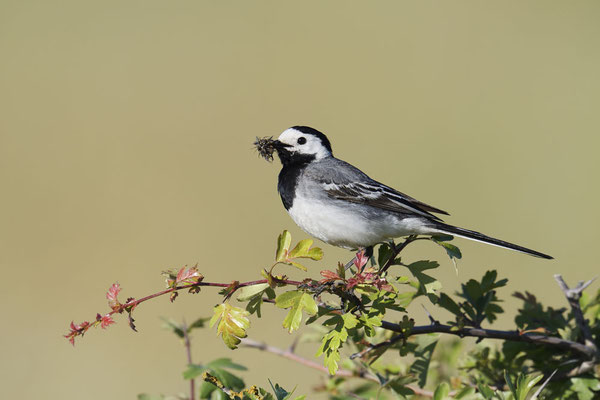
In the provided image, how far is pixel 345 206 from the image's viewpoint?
179 inches

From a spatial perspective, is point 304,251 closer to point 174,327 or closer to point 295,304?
point 295,304

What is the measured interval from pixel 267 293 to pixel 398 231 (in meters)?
2.39

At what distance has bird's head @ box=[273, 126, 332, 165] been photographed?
16.4 feet

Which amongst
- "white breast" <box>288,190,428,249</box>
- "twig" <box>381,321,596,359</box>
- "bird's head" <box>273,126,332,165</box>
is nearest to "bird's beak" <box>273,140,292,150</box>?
"bird's head" <box>273,126,332,165</box>

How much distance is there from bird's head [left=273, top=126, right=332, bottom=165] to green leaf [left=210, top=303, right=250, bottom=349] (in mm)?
2920

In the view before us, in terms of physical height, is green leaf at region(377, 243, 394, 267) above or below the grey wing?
below

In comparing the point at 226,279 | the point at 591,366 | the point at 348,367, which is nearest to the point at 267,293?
the point at 348,367

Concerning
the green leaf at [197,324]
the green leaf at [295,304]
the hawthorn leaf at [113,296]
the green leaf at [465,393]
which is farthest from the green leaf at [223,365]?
the green leaf at [465,393]

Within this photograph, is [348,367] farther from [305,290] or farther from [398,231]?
[398,231]

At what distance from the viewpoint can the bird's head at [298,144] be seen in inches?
197

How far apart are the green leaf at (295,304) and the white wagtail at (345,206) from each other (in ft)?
6.94

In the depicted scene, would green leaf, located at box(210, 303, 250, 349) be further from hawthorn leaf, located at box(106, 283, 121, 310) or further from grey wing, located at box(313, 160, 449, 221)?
grey wing, located at box(313, 160, 449, 221)

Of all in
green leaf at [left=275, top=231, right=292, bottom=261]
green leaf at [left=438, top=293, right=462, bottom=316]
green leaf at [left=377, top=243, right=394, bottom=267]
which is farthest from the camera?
green leaf at [left=377, top=243, right=394, bottom=267]

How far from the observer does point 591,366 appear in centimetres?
258
